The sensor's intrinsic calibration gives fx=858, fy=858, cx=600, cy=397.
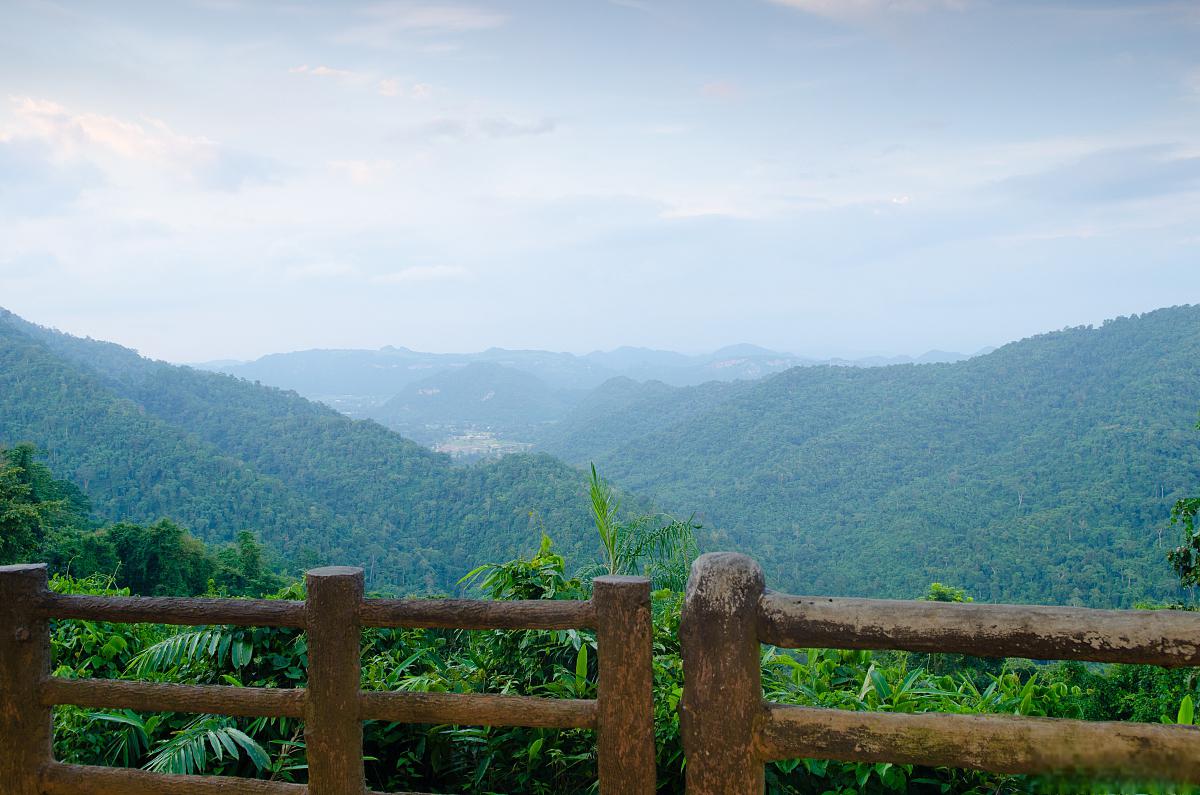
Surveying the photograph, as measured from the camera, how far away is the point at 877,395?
193 feet

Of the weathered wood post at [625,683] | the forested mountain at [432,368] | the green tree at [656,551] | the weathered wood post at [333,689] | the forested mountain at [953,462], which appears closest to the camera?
the weathered wood post at [625,683]

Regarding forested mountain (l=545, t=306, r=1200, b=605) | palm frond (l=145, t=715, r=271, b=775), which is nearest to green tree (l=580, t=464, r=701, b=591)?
palm frond (l=145, t=715, r=271, b=775)

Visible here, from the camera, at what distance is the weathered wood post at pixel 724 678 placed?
72.0 inches

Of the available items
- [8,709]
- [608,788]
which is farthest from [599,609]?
[8,709]

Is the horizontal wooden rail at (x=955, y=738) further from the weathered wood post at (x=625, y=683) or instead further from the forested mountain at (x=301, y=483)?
the forested mountain at (x=301, y=483)

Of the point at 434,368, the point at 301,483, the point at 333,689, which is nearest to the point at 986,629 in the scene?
the point at 333,689

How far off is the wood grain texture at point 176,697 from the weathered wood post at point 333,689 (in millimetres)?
74

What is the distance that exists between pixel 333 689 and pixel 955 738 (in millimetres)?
1407

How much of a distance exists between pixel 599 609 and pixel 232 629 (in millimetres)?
1676

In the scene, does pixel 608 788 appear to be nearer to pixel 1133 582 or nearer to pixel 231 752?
pixel 231 752

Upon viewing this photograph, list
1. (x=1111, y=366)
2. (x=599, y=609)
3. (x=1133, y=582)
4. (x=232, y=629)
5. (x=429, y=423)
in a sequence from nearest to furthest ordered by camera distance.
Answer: (x=599, y=609), (x=232, y=629), (x=1133, y=582), (x=1111, y=366), (x=429, y=423)

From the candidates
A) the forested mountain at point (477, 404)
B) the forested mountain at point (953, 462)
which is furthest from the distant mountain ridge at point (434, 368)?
the forested mountain at point (953, 462)

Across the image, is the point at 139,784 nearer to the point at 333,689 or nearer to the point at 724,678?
the point at 333,689

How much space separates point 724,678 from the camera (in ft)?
6.01
